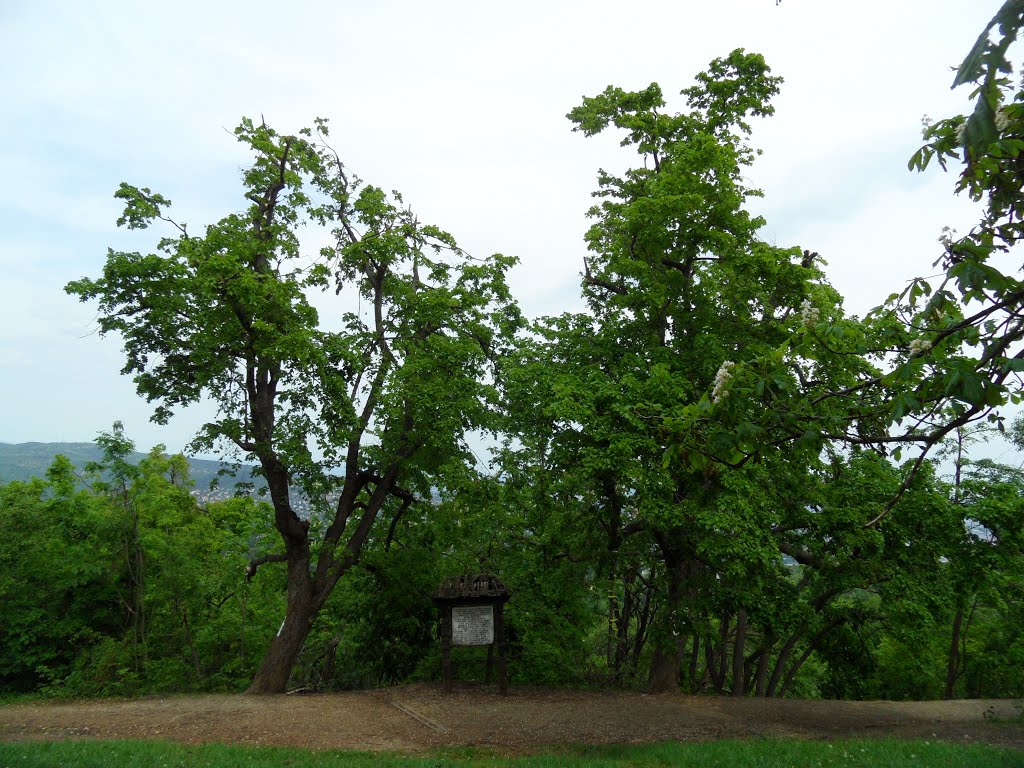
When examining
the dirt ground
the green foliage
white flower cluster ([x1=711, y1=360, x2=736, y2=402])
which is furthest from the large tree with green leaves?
the green foliage

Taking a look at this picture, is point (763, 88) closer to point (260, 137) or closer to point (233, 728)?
point (260, 137)

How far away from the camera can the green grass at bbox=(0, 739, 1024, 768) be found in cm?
745

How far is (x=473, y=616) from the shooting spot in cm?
1273

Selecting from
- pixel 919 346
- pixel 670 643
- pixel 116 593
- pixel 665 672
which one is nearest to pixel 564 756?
pixel 670 643

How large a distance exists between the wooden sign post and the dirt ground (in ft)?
2.23

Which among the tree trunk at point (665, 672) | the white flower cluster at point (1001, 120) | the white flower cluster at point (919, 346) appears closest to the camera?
the white flower cluster at point (1001, 120)

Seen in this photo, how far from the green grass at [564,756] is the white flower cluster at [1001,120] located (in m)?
6.88

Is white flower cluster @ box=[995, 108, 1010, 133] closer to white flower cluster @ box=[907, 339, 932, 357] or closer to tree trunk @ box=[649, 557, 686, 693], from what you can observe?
white flower cluster @ box=[907, 339, 932, 357]

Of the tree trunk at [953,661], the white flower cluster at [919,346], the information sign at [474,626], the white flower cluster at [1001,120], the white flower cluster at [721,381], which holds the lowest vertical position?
the tree trunk at [953,661]

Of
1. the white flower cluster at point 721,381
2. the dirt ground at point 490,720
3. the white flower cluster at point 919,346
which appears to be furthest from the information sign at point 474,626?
the white flower cluster at point 919,346

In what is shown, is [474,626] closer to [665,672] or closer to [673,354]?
[665,672]

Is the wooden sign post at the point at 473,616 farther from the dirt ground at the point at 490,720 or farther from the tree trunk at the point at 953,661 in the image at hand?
the tree trunk at the point at 953,661

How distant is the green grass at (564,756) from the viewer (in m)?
7.45

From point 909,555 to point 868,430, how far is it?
25.0 ft
